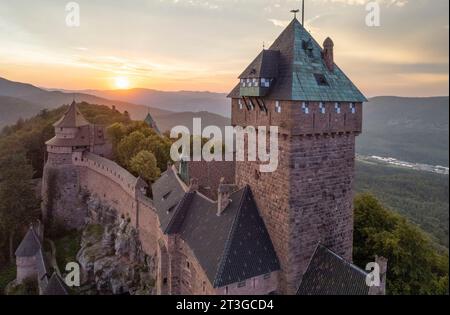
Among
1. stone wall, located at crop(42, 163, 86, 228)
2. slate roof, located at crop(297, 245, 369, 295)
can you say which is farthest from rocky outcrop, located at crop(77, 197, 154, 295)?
slate roof, located at crop(297, 245, 369, 295)

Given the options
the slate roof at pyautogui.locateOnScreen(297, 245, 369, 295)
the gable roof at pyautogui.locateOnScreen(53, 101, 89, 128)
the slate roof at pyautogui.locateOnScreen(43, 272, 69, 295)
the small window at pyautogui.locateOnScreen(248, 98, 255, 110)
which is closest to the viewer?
the slate roof at pyautogui.locateOnScreen(297, 245, 369, 295)

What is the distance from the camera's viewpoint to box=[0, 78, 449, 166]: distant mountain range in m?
61.0

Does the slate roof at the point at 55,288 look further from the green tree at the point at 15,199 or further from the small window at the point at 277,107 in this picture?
the small window at the point at 277,107

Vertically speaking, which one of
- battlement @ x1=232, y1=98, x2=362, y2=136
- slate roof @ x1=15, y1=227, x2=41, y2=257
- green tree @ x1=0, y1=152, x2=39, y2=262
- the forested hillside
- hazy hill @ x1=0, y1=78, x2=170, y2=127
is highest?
hazy hill @ x1=0, y1=78, x2=170, y2=127

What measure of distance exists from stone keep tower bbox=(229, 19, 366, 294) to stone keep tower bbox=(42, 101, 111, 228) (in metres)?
28.1

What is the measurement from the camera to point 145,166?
3806 cm

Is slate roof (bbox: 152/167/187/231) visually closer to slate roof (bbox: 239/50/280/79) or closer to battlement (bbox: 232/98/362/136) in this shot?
battlement (bbox: 232/98/362/136)

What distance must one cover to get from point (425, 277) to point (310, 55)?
19173mm

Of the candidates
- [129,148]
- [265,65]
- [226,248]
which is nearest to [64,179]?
[129,148]

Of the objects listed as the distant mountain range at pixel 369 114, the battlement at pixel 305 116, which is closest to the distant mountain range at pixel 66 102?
the distant mountain range at pixel 369 114
